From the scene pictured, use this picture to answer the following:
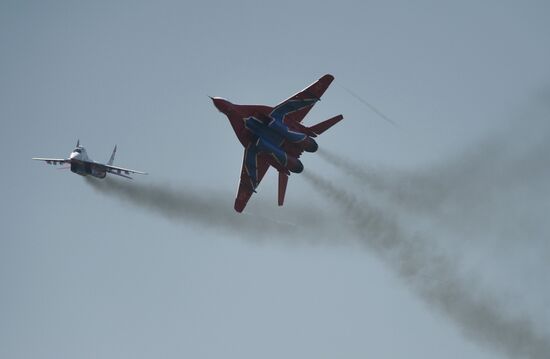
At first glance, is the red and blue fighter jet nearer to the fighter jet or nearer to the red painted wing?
the red painted wing

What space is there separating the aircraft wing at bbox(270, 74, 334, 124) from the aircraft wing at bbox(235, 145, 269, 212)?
365cm

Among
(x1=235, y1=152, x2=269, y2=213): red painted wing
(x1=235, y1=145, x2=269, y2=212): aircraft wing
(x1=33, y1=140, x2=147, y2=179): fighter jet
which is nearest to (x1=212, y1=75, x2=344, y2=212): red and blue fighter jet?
(x1=235, y1=145, x2=269, y2=212): aircraft wing

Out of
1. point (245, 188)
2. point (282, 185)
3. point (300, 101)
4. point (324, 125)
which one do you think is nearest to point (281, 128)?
point (300, 101)

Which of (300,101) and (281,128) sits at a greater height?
(300,101)

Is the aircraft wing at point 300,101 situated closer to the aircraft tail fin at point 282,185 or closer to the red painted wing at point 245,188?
the aircraft tail fin at point 282,185

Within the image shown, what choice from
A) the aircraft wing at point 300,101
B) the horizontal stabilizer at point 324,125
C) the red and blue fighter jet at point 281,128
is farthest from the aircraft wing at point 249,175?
the horizontal stabilizer at point 324,125

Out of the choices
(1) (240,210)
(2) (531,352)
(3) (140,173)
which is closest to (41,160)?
(3) (140,173)

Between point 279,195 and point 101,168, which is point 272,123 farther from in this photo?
point 101,168

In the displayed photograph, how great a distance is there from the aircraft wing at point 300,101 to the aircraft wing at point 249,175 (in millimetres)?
3646

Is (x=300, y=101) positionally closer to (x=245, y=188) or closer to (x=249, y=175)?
(x=249, y=175)

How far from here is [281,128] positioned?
53219mm

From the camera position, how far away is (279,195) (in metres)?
56.0

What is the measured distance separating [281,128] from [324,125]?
317 centimetres

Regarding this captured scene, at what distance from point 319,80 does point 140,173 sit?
23457 millimetres
